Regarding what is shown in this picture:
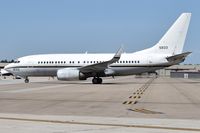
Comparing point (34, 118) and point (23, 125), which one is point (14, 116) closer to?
point (34, 118)

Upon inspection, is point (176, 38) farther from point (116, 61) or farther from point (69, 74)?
point (69, 74)

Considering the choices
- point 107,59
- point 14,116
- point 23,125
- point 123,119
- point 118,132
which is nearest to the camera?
point 118,132

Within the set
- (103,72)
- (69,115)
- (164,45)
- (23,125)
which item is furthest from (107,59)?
(23,125)

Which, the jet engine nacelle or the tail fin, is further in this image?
the tail fin

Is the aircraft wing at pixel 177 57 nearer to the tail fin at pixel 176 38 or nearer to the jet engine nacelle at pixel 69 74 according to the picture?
the tail fin at pixel 176 38

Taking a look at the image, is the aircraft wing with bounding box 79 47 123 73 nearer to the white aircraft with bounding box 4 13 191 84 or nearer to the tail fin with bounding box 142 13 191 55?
the white aircraft with bounding box 4 13 191 84

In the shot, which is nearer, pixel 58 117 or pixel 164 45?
pixel 58 117

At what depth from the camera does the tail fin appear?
42.4 m

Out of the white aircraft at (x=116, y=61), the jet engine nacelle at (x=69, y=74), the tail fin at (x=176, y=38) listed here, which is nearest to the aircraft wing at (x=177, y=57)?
the white aircraft at (x=116, y=61)

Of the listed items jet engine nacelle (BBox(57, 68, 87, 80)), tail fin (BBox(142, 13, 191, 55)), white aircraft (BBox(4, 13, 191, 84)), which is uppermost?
tail fin (BBox(142, 13, 191, 55))

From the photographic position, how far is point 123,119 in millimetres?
12133

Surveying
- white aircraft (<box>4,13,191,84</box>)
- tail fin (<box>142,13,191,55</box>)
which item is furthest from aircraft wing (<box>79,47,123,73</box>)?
tail fin (<box>142,13,191,55</box>)

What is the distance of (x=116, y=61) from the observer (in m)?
41.4

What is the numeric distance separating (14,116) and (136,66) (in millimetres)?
29440
